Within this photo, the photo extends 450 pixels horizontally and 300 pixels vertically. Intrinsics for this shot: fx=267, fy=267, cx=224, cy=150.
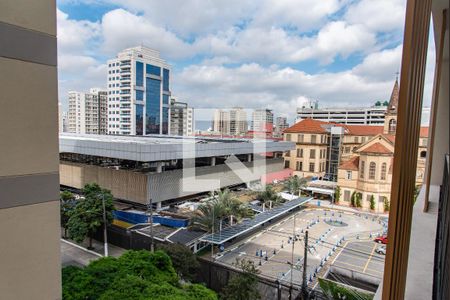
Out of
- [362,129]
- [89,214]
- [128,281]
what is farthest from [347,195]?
[128,281]

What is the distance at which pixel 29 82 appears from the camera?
461 mm

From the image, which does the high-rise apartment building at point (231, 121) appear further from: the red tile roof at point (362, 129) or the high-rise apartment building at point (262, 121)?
the red tile roof at point (362, 129)

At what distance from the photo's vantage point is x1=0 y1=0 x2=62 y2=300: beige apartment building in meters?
0.44

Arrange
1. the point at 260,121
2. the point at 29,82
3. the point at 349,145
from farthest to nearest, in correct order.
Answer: the point at 260,121
the point at 349,145
the point at 29,82

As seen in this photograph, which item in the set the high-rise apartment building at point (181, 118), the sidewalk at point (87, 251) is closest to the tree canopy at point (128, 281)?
the sidewalk at point (87, 251)

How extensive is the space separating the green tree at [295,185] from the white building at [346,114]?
64.1 inches

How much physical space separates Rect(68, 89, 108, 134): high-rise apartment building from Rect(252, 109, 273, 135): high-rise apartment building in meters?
3.71

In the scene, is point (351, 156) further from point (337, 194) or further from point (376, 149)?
point (337, 194)

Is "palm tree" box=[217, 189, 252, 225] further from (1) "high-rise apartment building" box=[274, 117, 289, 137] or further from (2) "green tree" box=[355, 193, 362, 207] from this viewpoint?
(2) "green tree" box=[355, 193, 362, 207]

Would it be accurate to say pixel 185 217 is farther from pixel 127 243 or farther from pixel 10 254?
pixel 10 254

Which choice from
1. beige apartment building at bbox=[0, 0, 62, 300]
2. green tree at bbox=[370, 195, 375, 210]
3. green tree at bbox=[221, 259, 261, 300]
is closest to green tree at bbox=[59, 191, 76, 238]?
green tree at bbox=[221, 259, 261, 300]

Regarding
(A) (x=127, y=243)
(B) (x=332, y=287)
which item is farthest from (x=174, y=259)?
(B) (x=332, y=287)

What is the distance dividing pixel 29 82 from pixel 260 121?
7090 mm

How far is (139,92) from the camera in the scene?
682 cm
